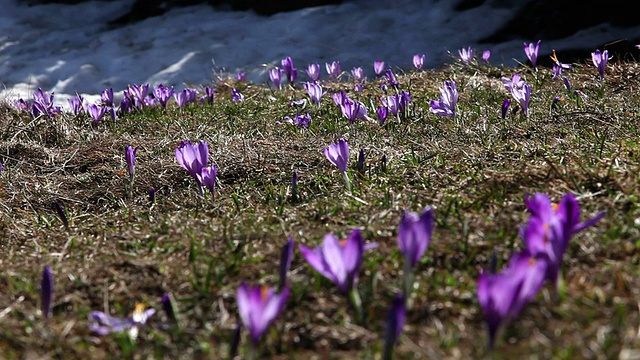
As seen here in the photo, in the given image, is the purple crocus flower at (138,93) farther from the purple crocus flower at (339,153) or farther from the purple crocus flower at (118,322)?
the purple crocus flower at (118,322)

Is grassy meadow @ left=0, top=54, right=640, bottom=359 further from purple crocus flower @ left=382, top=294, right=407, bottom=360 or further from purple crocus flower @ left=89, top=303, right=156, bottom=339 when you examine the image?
purple crocus flower @ left=382, top=294, right=407, bottom=360

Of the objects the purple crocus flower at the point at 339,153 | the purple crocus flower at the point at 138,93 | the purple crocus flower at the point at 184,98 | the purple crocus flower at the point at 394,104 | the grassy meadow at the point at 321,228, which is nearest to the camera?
the grassy meadow at the point at 321,228

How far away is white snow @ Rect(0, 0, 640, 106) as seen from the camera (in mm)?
9531

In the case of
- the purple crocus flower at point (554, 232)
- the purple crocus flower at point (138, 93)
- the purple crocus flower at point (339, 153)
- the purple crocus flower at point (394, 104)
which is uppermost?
the purple crocus flower at point (554, 232)

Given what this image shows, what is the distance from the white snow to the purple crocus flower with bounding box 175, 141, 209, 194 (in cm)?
636

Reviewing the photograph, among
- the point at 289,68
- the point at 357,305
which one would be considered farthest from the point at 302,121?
the point at 357,305

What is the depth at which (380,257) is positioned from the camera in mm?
2021

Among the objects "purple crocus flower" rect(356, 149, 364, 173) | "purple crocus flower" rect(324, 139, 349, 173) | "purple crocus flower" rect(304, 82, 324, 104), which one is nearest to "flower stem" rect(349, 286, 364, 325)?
"purple crocus flower" rect(324, 139, 349, 173)

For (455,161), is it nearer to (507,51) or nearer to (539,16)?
(507,51)

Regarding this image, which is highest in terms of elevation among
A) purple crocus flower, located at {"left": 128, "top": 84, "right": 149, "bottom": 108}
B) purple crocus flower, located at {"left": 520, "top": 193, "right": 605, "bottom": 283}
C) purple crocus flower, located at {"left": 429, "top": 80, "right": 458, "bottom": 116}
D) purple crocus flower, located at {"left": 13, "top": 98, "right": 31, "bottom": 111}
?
purple crocus flower, located at {"left": 520, "top": 193, "right": 605, "bottom": 283}

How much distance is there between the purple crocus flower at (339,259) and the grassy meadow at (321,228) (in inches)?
5.2

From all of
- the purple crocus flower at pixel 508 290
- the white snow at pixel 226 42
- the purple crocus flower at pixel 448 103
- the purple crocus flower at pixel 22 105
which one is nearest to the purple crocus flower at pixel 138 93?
the purple crocus flower at pixel 22 105

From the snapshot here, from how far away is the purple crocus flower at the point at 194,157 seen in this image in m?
2.72

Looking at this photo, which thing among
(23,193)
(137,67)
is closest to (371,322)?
(23,193)
